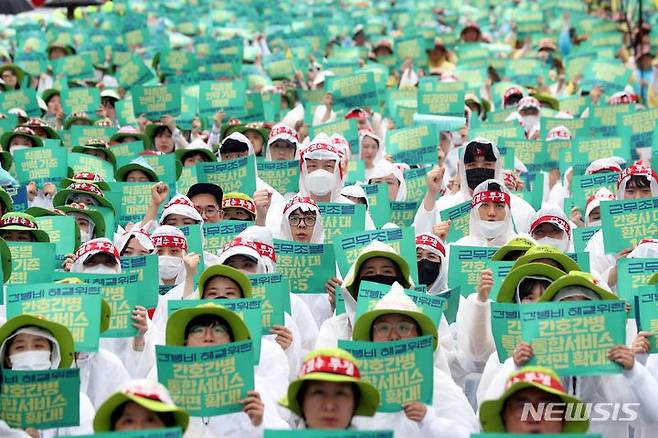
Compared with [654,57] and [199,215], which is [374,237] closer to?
[199,215]

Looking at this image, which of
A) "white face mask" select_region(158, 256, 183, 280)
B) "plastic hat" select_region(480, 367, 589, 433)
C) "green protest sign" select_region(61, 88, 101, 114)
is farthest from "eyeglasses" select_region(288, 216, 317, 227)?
"green protest sign" select_region(61, 88, 101, 114)

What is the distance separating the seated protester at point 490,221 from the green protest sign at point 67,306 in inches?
128

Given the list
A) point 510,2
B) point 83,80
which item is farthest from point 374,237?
point 510,2

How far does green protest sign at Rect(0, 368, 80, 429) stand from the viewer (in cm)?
754

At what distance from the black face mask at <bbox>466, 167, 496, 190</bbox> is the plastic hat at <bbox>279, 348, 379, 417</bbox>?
18.7ft

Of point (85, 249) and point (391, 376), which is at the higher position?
point (85, 249)

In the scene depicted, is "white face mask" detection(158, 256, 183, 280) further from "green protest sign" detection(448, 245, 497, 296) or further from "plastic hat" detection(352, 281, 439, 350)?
"plastic hat" detection(352, 281, 439, 350)

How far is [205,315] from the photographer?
806cm

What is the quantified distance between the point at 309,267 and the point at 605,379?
8.62 ft

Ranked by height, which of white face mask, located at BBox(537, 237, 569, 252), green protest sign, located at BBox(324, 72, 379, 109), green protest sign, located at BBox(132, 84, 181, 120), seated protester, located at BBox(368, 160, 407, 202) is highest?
green protest sign, located at BBox(324, 72, 379, 109)

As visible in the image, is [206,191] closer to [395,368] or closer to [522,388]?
[395,368]

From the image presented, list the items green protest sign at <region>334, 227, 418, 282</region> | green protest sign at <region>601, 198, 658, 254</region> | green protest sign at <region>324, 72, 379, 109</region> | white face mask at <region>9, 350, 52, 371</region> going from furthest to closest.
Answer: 1. green protest sign at <region>324, 72, 379, 109</region>
2. green protest sign at <region>601, 198, 658, 254</region>
3. green protest sign at <region>334, 227, 418, 282</region>
4. white face mask at <region>9, 350, 52, 371</region>

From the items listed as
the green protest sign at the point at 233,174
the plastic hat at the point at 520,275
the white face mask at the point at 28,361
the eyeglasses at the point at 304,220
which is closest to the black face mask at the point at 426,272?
the eyeglasses at the point at 304,220

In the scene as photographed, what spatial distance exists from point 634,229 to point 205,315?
3.88 m
